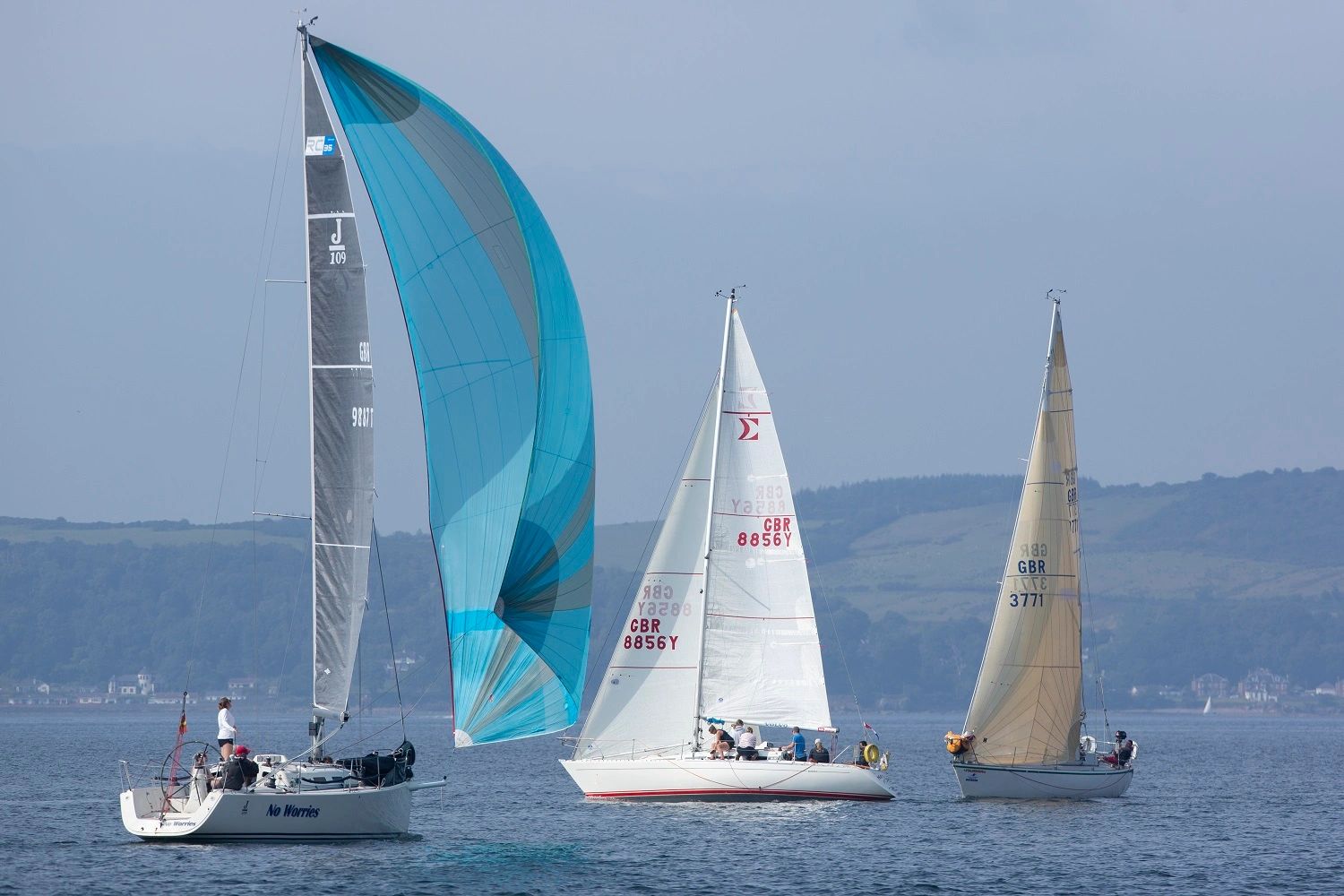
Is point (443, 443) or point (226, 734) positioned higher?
point (443, 443)

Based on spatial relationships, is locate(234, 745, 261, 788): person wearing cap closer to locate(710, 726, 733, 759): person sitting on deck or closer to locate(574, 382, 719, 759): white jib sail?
locate(574, 382, 719, 759): white jib sail

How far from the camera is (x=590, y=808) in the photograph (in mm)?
42000

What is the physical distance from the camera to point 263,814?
28.5 m

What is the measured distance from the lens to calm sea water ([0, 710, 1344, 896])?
2861cm

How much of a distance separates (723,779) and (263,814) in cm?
1158

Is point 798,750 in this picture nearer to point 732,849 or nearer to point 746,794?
point 746,794

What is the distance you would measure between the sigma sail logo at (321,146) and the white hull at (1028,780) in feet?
65.4

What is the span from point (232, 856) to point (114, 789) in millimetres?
21853

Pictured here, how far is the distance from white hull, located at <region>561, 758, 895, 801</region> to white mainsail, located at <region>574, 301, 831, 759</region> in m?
0.47

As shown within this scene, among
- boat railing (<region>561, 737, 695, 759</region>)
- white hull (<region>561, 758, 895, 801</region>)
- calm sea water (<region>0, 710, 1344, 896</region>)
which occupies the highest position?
boat railing (<region>561, 737, 695, 759</region>)

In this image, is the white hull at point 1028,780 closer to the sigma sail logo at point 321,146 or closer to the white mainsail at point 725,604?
the white mainsail at point 725,604

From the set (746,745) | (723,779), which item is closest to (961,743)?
(746,745)

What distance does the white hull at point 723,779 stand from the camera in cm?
3769

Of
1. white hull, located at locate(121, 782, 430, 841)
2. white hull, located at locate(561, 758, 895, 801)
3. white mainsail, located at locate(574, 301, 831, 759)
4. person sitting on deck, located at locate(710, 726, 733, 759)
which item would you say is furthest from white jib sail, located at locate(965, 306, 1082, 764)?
white hull, located at locate(121, 782, 430, 841)
